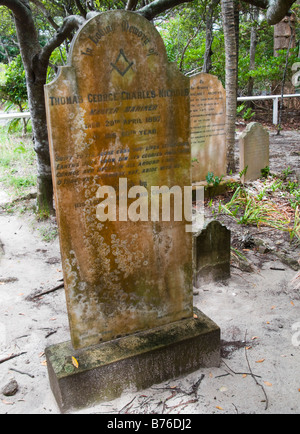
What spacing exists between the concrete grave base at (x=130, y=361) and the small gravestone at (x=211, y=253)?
1.24 metres

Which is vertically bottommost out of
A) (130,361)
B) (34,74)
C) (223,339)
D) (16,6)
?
(223,339)

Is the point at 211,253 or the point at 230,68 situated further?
the point at 230,68

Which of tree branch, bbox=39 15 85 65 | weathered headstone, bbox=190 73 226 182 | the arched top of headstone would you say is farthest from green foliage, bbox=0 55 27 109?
the arched top of headstone

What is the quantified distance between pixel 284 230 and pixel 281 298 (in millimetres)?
1727

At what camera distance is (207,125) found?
7367 millimetres

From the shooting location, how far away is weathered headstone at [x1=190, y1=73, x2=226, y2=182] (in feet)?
23.4

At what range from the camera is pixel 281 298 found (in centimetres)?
412

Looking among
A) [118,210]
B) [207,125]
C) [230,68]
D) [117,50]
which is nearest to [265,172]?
[207,125]

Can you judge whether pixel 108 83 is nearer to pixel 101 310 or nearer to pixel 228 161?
pixel 101 310

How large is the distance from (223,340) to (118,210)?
1.55 metres

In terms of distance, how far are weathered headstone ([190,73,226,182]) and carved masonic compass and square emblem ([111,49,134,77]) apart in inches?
185

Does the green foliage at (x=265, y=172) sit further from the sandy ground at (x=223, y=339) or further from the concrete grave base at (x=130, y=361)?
the concrete grave base at (x=130, y=361)

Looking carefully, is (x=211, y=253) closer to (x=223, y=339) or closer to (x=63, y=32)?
(x=223, y=339)

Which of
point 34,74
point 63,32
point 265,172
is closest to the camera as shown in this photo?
point 63,32
